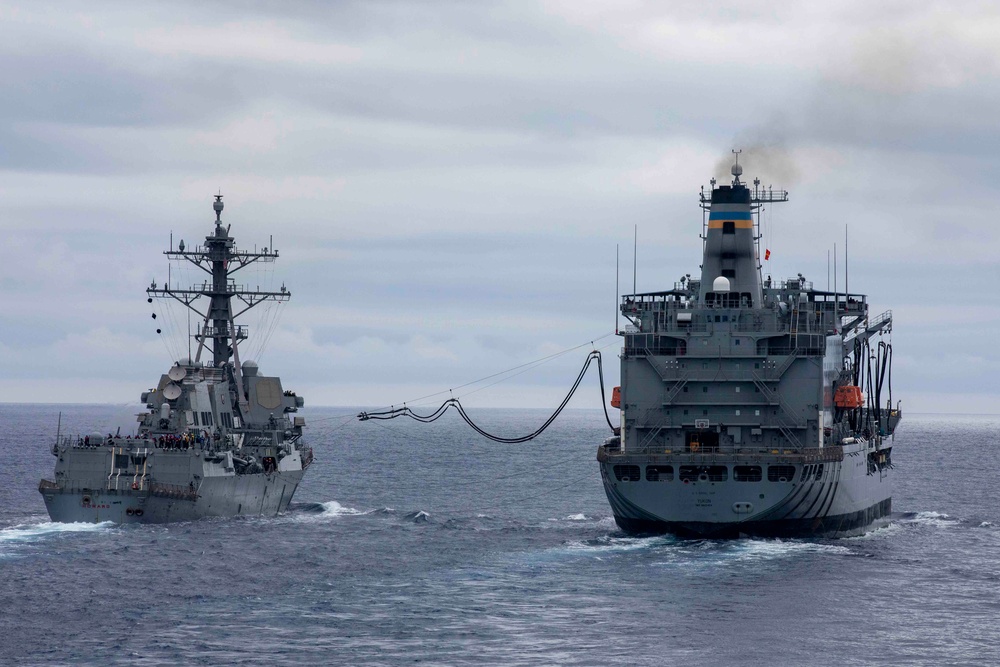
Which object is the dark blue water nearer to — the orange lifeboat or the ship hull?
the ship hull

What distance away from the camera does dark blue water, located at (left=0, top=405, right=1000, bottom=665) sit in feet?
128

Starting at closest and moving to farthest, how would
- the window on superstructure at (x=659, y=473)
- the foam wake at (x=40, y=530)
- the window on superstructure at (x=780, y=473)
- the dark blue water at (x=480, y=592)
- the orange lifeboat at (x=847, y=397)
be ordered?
the dark blue water at (x=480, y=592), the window on superstructure at (x=780, y=473), the window on superstructure at (x=659, y=473), the foam wake at (x=40, y=530), the orange lifeboat at (x=847, y=397)

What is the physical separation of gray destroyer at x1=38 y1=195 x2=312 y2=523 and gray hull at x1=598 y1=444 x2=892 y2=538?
19.8 m

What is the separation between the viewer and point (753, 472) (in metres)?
58.5

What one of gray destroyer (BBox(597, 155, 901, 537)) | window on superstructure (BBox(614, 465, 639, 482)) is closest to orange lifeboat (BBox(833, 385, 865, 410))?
gray destroyer (BBox(597, 155, 901, 537))

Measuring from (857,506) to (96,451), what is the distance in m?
36.0

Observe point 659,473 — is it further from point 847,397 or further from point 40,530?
point 40,530

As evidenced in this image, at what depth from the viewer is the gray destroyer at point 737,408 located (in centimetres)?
5828

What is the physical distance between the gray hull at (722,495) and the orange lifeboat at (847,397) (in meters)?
6.89

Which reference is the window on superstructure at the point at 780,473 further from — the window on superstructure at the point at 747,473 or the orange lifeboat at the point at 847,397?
the orange lifeboat at the point at 847,397

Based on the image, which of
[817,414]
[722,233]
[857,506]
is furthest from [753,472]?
[722,233]

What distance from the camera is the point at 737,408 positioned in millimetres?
62281

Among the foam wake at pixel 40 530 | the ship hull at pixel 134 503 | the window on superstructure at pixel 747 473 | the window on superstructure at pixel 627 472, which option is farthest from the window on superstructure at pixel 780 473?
the foam wake at pixel 40 530

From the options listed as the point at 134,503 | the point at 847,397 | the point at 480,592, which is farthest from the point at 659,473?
the point at 134,503
